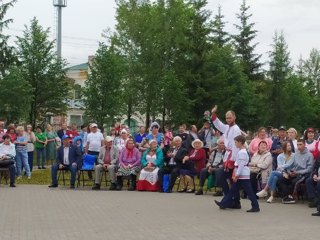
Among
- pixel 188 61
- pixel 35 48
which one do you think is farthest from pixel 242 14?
pixel 35 48

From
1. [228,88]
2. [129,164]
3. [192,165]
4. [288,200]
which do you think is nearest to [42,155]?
[129,164]

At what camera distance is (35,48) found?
3425 centimetres

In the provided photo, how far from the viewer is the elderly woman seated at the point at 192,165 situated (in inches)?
648

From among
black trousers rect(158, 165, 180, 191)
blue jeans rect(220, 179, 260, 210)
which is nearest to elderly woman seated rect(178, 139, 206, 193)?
black trousers rect(158, 165, 180, 191)

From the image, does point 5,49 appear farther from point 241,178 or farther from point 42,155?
point 241,178

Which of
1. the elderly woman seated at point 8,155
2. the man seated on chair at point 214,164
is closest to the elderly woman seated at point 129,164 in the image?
the man seated on chair at point 214,164

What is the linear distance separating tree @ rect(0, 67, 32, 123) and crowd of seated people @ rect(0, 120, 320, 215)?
35.2 feet

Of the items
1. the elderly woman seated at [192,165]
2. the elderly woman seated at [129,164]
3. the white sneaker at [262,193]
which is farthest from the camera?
the elderly woman seated at [129,164]

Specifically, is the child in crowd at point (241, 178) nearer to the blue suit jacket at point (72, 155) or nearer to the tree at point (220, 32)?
the blue suit jacket at point (72, 155)

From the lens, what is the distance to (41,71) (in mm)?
34281

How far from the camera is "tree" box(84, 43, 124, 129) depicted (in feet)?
102

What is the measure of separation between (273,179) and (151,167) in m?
3.84

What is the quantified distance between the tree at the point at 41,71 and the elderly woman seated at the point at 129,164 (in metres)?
17.7

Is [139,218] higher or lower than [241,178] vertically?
lower
